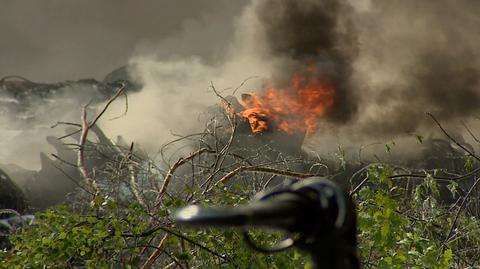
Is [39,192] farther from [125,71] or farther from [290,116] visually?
[290,116]

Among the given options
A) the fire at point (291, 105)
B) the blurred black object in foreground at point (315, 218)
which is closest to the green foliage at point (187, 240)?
the blurred black object in foreground at point (315, 218)

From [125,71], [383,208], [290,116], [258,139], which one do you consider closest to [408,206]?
[383,208]

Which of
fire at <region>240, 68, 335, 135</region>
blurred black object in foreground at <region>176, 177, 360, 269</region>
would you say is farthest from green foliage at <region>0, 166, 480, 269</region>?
fire at <region>240, 68, 335, 135</region>

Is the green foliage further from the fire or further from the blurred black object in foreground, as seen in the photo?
the fire

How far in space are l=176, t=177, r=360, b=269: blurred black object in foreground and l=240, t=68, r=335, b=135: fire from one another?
10803 millimetres

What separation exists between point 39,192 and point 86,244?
20.5 meters

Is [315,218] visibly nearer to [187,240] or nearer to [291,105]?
[187,240]

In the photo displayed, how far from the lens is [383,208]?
346 cm

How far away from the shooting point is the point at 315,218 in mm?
789

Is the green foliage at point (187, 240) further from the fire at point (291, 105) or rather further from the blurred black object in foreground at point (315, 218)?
the fire at point (291, 105)

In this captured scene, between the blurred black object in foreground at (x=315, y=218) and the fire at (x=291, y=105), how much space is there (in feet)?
35.4

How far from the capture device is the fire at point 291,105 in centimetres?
1393

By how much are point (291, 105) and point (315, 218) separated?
15076mm

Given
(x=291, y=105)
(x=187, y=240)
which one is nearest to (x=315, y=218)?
(x=187, y=240)
